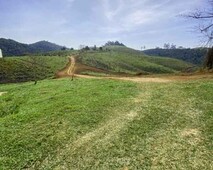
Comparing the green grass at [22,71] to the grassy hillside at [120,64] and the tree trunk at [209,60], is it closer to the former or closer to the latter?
the grassy hillside at [120,64]

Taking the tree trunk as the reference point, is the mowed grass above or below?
below

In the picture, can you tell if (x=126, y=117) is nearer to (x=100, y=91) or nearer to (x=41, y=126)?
(x=41, y=126)

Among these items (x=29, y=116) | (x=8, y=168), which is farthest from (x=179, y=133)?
(x=29, y=116)

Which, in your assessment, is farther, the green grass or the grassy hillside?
the grassy hillside

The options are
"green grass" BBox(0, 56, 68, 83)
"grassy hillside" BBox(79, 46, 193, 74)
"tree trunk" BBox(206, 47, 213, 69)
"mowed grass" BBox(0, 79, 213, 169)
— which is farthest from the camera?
"grassy hillside" BBox(79, 46, 193, 74)

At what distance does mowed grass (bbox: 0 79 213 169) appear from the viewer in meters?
13.2

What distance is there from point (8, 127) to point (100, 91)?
878 cm

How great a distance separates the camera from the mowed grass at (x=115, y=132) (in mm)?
13195

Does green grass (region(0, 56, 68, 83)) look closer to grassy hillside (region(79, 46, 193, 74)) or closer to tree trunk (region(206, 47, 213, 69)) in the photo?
grassy hillside (region(79, 46, 193, 74))

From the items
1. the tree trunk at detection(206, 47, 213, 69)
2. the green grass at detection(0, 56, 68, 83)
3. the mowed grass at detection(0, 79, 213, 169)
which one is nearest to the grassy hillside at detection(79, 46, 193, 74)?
the green grass at detection(0, 56, 68, 83)

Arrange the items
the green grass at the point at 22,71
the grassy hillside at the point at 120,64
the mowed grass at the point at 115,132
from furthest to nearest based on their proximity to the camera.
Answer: the grassy hillside at the point at 120,64, the green grass at the point at 22,71, the mowed grass at the point at 115,132

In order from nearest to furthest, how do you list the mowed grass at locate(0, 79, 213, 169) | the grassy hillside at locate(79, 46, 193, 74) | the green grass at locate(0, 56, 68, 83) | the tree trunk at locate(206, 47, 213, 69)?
the mowed grass at locate(0, 79, 213, 169) < the tree trunk at locate(206, 47, 213, 69) < the green grass at locate(0, 56, 68, 83) < the grassy hillside at locate(79, 46, 193, 74)

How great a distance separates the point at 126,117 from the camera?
1791 cm

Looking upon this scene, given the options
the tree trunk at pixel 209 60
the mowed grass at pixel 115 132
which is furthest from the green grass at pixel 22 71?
the mowed grass at pixel 115 132
